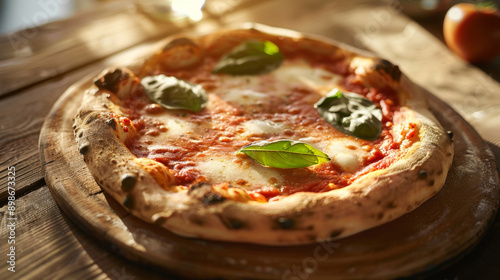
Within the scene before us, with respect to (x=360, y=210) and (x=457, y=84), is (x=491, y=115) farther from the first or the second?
(x=360, y=210)

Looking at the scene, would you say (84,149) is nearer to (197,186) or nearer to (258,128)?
(197,186)

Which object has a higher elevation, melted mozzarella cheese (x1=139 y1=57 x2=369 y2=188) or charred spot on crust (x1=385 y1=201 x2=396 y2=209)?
melted mozzarella cheese (x1=139 y1=57 x2=369 y2=188)

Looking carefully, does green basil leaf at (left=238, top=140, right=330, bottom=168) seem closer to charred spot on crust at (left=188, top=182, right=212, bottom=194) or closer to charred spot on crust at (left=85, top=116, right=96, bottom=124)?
charred spot on crust at (left=188, top=182, right=212, bottom=194)

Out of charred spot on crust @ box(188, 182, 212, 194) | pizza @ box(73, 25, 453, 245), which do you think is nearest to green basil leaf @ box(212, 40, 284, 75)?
pizza @ box(73, 25, 453, 245)

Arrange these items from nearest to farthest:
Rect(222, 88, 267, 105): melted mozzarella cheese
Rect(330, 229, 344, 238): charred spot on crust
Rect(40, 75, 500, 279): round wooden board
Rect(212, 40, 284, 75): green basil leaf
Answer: Rect(40, 75, 500, 279): round wooden board < Rect(330, 229, 344, 238): charred spot on crust < Rect(222, 88, 267, 105): melted mozzarella cheese < Rect(212, 40, 284, 75): green basil leaf

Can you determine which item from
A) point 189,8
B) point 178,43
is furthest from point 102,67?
point 189,8
